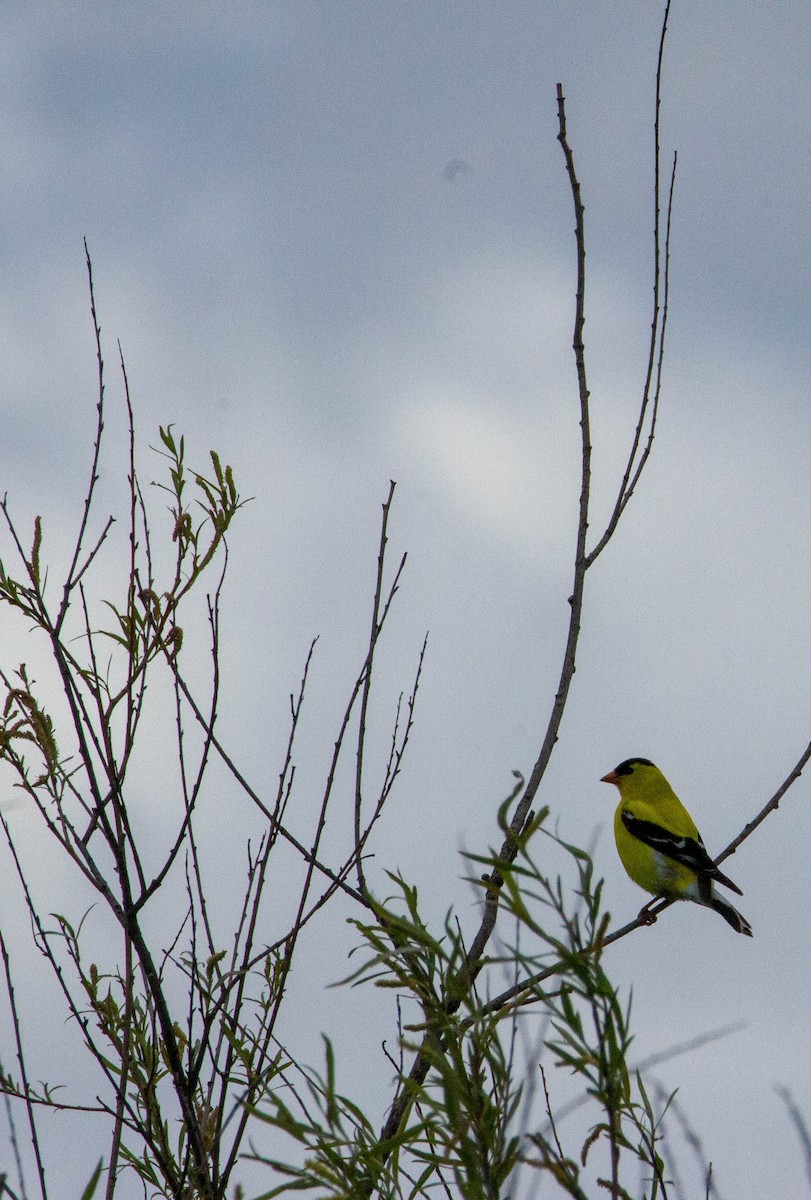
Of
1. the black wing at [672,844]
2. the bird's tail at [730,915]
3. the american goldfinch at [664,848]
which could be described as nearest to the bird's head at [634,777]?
the american goldfinch at [664,848]

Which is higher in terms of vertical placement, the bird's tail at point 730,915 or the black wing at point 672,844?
the black wing at point 672,844

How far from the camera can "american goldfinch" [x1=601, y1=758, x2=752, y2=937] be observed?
6125 mm

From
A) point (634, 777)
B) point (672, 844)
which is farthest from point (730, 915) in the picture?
point (634, 777)

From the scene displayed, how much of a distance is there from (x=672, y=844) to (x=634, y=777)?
1.14 metres

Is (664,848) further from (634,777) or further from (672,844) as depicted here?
(634,777)

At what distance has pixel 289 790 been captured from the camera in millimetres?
2996

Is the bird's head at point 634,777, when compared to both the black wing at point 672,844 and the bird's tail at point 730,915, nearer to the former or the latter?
the black wing at point 672,844

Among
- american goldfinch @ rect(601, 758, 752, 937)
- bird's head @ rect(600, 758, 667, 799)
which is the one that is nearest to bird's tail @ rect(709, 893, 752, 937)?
american goldfinch @ rect(601, 758, 752, 937)

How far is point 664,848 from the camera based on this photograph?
6.43 metres

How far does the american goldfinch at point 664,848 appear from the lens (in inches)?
241

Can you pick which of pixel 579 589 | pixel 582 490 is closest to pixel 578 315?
pixel 582 490

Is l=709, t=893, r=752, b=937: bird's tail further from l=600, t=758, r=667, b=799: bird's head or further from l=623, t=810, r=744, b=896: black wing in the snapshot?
l=600, t=758, r=667, b=799: bird's head

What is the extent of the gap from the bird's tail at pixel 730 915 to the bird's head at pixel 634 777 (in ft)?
4.21

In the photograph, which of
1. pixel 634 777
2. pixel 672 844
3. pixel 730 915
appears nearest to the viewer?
pixel 730 915
